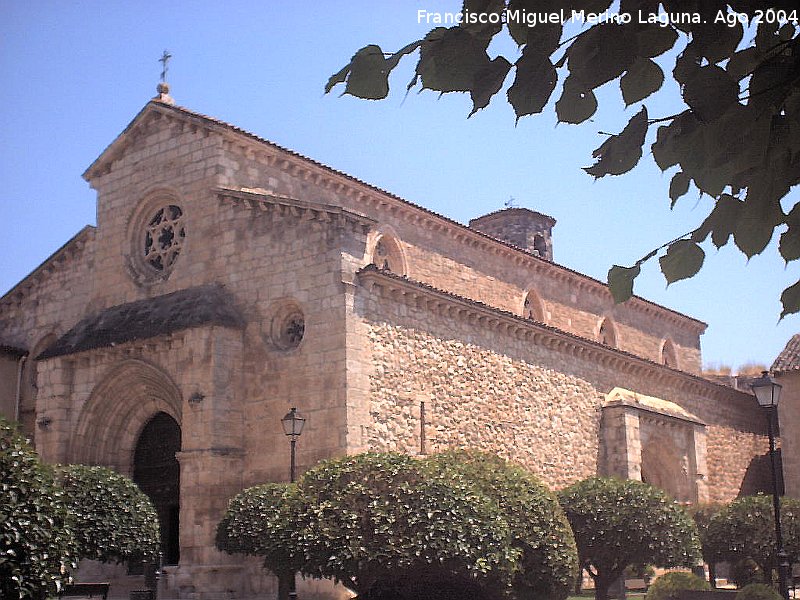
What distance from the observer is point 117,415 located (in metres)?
20.8

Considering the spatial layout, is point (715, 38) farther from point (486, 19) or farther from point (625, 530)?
point (625, 530)

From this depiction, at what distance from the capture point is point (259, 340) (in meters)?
18.9

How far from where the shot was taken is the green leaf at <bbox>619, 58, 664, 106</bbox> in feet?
10.1

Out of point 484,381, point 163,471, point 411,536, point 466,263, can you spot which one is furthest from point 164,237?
point 411,536

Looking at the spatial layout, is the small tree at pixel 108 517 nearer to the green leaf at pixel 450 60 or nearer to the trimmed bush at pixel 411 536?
the trimmed bush at pixel 411 536

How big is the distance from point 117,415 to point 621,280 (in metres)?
18.8

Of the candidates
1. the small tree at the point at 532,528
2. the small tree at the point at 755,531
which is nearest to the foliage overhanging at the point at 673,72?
the small tree at the point at 532,528

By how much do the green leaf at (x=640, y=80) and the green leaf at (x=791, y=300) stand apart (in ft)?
3.56

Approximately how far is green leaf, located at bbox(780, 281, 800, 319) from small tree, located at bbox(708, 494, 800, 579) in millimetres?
19005

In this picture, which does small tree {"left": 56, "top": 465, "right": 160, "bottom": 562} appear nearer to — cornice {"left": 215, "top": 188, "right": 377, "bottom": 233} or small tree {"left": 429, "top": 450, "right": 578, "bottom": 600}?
small tree {"left": 429, "top": 450, "right": 578, "bottom": 600}

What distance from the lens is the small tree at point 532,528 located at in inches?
582

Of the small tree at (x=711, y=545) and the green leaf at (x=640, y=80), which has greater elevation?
the green leaf at (x=640, y=80)

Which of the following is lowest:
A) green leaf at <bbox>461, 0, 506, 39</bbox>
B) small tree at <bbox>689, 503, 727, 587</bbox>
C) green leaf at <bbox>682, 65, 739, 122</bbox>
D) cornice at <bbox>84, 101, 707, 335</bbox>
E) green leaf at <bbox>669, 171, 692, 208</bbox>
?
small tree at <bbox>689, 503, 727, 587</bbox>

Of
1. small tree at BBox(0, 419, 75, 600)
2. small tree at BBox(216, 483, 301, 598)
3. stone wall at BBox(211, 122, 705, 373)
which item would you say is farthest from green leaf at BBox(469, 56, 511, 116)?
stone wall at BBox(211, 122, 705, 373)
